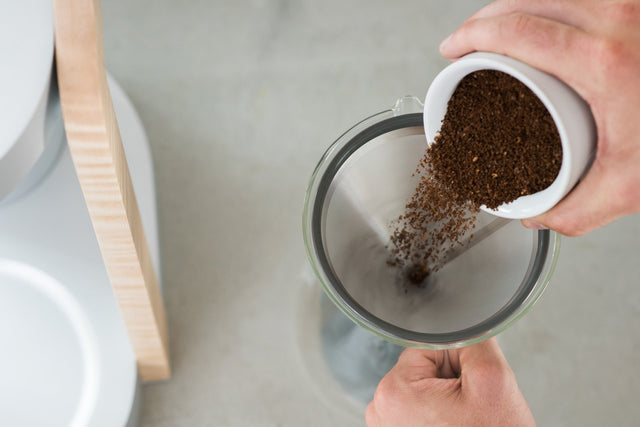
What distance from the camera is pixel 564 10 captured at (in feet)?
1.33

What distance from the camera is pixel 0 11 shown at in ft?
1.39

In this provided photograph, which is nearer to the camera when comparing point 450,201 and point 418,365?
point 450,201

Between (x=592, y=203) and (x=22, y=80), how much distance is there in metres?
0.41

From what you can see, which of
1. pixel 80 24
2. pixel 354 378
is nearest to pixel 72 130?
pixel 80 24

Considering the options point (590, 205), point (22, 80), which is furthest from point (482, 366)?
point (22, 80)

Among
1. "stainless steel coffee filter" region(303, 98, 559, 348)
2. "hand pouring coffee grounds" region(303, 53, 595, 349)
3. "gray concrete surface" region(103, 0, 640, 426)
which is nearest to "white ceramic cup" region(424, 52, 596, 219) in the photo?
"hand pouring coffee grounds" region(303, 53, 595, 349)

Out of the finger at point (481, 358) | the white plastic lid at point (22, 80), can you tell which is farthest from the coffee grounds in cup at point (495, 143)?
the white plastic lid at point (22, 80)

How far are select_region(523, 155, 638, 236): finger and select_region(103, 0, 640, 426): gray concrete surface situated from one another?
1.44 feet

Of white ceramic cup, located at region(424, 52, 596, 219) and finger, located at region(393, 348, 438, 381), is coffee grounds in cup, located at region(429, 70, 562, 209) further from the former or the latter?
finger, located at region(393, 348, 438, 381)

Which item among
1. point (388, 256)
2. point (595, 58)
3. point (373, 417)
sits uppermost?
point (595, 58)

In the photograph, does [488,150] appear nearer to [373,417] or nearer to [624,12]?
[624,12]

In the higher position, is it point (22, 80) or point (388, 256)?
point (22, 80)

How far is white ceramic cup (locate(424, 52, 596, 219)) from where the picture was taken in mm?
380

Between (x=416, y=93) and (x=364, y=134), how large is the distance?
38 cm
